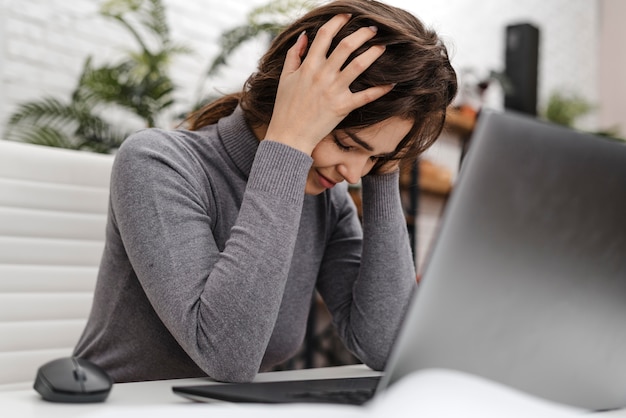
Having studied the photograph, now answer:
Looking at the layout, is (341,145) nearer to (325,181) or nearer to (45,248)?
(325,181)

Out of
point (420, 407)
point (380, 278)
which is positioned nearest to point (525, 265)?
point (420, 407)

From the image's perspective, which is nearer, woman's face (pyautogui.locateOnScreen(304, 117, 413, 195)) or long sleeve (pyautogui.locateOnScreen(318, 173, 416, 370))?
woman's face (pyautogui.locateOnScreen(304, 117, 413, 195))

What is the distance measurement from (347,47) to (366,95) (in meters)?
0.06

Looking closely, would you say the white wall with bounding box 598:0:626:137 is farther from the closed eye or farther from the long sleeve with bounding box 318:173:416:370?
the closed eye

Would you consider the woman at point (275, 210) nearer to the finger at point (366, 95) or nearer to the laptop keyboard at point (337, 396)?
the finger at point (366, 95)

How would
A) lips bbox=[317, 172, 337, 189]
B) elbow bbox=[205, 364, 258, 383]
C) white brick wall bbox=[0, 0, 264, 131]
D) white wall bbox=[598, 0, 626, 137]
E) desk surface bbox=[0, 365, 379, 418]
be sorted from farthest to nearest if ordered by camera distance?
1. white wall bbox=[598, 0, 626, 137]
2. white brick wall bbox=[0, 0, 264, 131]
3. lips bbox=[317, 172, 337, 189]
4. elbow bbox=[205, 364, 258, 383]
5. desk surface bbox=[0, 365, 379, 418]

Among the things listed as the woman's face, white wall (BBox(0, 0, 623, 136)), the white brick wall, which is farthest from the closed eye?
the white brick wall

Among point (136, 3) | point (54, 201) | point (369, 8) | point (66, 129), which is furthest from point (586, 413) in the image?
point (66, 129)

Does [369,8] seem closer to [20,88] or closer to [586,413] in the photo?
[586,413]

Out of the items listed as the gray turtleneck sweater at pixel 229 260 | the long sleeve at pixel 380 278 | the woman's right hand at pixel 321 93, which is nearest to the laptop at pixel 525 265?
the gray turtleneck sweater at pixel 229 260

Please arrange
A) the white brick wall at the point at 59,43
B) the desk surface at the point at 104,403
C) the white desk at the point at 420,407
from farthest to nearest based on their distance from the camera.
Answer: the white brick wall at the point at 59,43
the desk surface at the point at 104,403
the white desk at the point at 420,407

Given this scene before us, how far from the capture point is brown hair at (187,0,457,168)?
89 cm

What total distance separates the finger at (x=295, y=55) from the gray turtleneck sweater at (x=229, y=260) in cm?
13

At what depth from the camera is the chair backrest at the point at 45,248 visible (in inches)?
41.7
